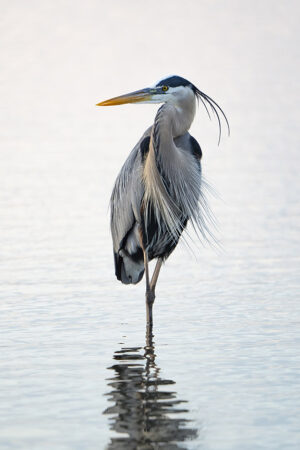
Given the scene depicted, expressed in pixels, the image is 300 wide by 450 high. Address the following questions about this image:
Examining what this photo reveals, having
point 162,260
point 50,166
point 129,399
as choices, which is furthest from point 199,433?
point 50,166

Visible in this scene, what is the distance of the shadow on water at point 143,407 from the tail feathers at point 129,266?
4.62 feet

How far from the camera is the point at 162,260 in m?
7.84

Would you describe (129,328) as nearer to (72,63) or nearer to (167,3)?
(72,63)

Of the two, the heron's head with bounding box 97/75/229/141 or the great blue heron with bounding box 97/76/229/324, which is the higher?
the heron's head with bounding box 97/75/229/141

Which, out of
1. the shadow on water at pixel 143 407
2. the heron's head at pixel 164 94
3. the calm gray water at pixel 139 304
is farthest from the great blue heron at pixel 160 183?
the shadow on water at pixel 143 407

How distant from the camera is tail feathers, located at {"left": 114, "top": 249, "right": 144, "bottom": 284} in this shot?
791 centimetres

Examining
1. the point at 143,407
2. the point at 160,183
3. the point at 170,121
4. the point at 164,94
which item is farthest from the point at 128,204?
the point at 143,407

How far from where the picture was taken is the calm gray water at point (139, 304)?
5.17 meters

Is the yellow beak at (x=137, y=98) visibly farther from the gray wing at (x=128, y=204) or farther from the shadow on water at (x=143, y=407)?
the shadow on water at (x=143, y=407)

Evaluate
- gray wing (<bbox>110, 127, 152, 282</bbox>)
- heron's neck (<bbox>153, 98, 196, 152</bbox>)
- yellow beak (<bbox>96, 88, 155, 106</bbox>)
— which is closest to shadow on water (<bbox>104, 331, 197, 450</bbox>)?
gray wing (<bbox>110, 127, 152, 282</bbox>)

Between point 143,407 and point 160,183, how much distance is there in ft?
7.38

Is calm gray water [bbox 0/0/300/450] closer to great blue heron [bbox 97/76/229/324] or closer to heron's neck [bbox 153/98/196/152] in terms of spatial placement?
great blue heron [bbox 97/76/229/324]

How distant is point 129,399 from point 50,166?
1086 cm

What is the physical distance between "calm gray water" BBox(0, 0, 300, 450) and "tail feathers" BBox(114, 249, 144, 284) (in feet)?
0.71
